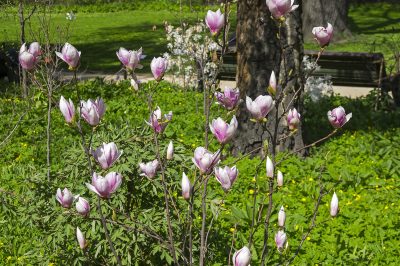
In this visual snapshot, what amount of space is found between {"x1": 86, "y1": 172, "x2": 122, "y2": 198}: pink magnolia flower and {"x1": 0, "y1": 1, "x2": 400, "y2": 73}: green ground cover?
1012 cm

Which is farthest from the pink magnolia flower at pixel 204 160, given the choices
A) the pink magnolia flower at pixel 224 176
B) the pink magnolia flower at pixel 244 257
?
the pink magnolia flower at pixel 244 257

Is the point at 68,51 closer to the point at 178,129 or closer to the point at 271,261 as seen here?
the point at 271,261

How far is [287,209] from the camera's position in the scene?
229 inches

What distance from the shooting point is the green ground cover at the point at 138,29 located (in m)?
16.8

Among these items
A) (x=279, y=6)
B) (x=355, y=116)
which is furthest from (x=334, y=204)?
(x=355, y=116)

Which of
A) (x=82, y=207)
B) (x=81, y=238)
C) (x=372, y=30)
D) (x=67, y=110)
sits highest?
(x=67, y=110)

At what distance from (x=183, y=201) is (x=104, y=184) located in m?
1.64

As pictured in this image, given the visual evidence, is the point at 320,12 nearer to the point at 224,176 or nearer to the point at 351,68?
the point at 351,68

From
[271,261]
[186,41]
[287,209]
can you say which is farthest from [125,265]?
[186,41]

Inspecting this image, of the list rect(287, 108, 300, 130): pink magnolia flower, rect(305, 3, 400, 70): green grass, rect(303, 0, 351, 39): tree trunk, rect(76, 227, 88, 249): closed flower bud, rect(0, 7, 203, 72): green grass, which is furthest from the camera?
rect(303, 0, 351, 39): tree trunk

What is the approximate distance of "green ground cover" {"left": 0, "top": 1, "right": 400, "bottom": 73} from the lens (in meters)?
16.8

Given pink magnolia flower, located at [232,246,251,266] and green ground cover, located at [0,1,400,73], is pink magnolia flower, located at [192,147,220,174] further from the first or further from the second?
green ground cover, located at [0,1,400,73]

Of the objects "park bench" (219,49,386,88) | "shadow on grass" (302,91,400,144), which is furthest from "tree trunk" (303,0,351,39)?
"shadow on grass" (302,91,400,144)

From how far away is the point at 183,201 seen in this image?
416 cm
